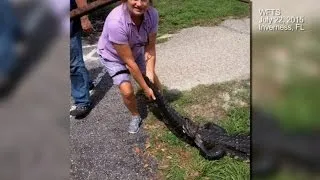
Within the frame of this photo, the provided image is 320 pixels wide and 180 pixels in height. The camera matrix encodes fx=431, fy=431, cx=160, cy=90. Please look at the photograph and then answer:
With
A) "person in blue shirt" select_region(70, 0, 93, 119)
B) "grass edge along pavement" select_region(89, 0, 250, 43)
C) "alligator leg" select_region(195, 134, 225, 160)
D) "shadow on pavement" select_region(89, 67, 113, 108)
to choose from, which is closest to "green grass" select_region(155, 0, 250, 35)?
"grass edge along pavement" select_region(89, 0, 250, 43)

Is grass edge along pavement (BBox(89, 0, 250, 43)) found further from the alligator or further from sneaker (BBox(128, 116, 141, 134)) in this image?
the alligator

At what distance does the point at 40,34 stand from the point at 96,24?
4130 mm

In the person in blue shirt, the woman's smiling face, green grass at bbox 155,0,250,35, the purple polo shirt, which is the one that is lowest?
green grass at bbox 155,0,250,35

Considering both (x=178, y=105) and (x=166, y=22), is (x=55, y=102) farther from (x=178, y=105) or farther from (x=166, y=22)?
(x=166, y=22)

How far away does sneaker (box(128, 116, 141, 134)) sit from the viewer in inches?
105

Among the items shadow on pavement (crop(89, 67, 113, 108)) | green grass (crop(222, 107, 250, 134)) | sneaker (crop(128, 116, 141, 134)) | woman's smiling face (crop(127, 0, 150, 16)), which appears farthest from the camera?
shadow on pavement (crop(89, 67, 113, 108))

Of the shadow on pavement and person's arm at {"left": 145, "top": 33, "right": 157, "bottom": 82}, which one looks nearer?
person's arm at {"left": 145, "top": 33, "right": 157, "bottom": 82}

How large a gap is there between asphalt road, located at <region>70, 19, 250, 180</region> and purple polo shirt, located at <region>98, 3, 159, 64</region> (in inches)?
21.2

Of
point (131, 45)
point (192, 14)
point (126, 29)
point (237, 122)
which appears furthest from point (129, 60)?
point (192, 14)

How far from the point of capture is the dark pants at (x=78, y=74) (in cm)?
269

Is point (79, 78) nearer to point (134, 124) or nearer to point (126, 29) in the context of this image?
point (134, 124)

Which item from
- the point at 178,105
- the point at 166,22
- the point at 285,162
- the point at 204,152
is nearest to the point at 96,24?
the point at 166,22

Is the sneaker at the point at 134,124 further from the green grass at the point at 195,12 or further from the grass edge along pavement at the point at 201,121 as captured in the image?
the green grass at the point at 195,12

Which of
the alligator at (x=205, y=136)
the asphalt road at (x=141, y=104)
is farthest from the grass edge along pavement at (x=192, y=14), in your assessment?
the alligator at (x=205, y=136)
